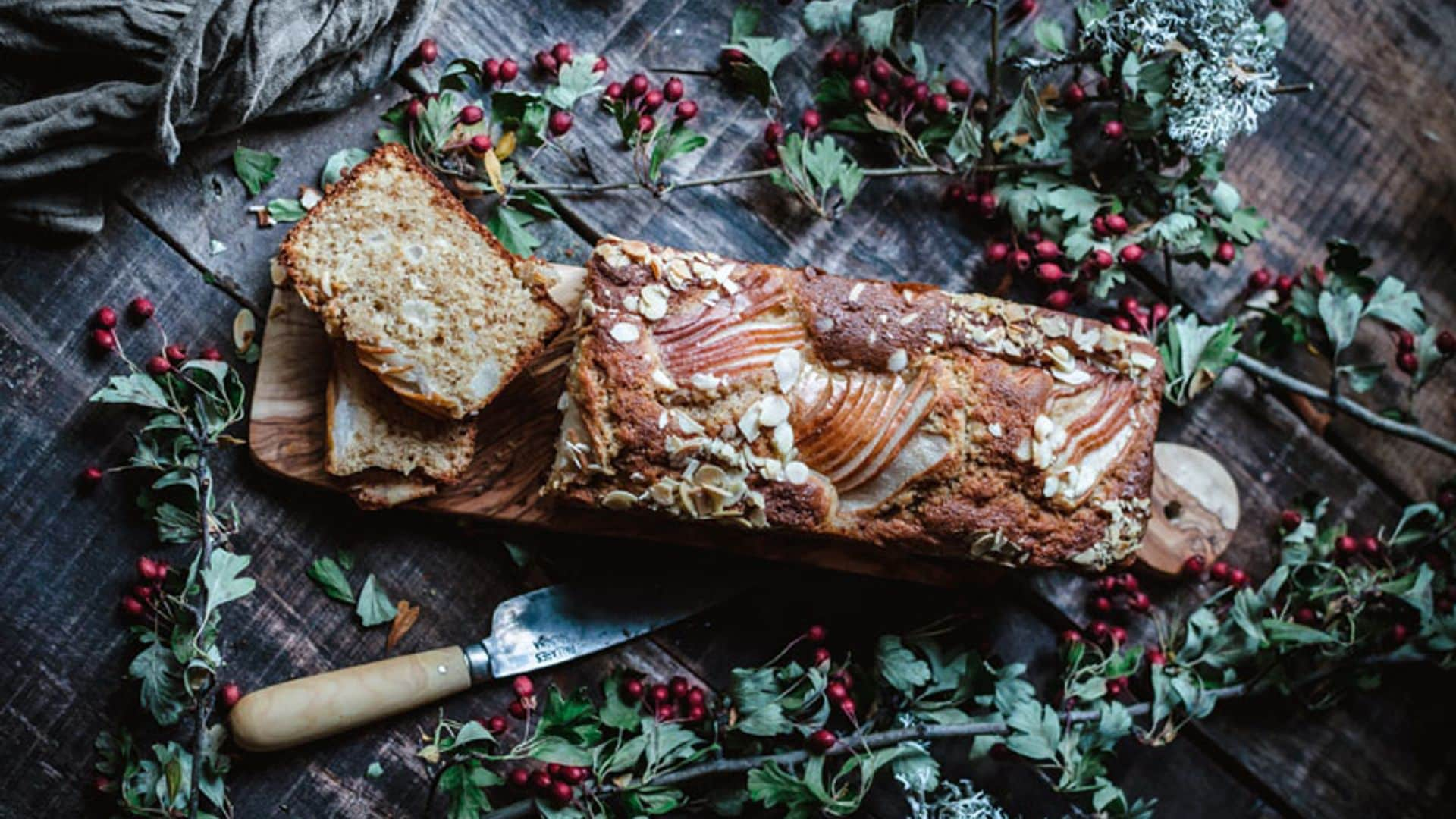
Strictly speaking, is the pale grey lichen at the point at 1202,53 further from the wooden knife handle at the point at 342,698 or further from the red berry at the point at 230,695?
the red berry at the point at 230,695

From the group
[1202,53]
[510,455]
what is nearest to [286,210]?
[510,455]

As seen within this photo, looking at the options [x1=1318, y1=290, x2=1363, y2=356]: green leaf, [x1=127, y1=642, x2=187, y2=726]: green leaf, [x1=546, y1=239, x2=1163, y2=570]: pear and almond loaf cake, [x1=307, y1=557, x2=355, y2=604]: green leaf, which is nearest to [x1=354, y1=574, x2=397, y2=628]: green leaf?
[x1=307, y1=557, x2=355, y2=604]: green leaf

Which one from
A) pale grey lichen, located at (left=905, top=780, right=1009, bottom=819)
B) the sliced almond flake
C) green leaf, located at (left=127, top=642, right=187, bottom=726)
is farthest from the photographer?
pale grey lichen, located at (left=905, top=780, right=1009, bottom=819)

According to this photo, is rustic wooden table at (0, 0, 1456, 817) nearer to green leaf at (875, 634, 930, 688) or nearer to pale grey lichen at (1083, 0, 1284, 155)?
green leaf at (875, 634, 930, 688)

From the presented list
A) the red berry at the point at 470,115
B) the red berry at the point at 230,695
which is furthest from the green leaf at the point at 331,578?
the red berry at the point at 470,115

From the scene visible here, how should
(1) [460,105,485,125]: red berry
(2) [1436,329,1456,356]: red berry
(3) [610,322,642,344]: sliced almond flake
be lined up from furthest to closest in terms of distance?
(2) [1436,329,1456,356]: red berry, (1) [460,105,485,125]: red berry, (3) [610,322,642,344]: sliced almond flake

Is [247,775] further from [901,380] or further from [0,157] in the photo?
[901,380]

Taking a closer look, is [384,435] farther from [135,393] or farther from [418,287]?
[135,393]
